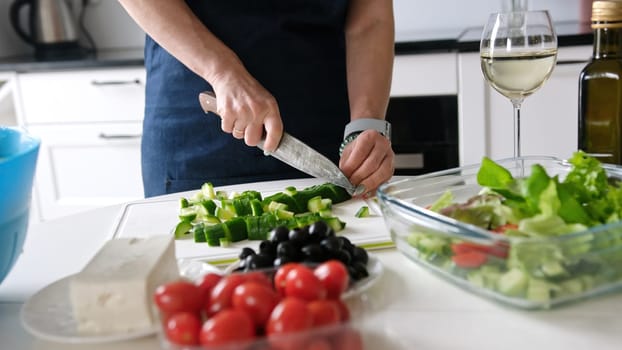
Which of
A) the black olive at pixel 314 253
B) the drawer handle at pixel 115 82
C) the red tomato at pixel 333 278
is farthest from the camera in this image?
the drawer handle at pixel 115 82

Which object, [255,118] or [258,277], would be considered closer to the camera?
[258,277]

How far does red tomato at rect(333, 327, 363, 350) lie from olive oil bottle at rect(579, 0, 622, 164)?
0.66 metres

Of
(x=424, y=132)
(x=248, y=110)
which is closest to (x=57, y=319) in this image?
(x=248, y=110)

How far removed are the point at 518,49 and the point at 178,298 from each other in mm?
670

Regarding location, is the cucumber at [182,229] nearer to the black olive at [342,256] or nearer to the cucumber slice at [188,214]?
the cucumber slice at [188,214]

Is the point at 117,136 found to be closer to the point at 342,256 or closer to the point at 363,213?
the point at 363,213

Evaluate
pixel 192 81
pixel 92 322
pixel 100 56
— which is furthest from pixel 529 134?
pixel 92 322

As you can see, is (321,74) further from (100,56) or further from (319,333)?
(100,56)

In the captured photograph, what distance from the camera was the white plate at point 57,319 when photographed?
0.73m

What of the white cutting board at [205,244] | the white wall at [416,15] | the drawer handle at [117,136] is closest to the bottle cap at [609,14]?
the white cutting board at [205,244]

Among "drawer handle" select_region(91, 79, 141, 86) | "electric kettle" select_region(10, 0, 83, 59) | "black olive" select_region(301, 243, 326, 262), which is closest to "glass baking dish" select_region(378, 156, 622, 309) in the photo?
"black olive" select_region(301, 243, 326, 262)

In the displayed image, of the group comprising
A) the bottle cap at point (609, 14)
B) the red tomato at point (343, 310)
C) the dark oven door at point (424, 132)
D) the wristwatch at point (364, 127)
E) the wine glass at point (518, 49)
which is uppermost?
the bottle cap at point (609, 14)

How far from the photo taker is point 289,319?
2.12ft

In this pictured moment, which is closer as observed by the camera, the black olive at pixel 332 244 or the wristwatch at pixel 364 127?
the black olive at pixel 332 244
